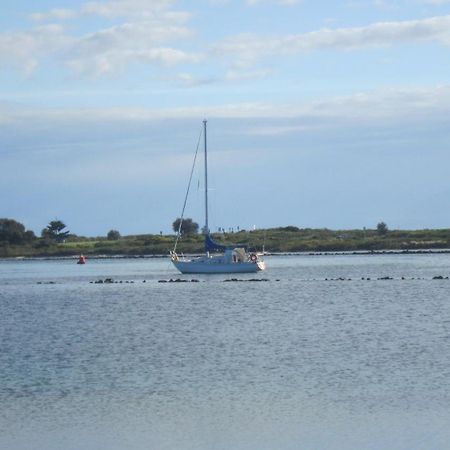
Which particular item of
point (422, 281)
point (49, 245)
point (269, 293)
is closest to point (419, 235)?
point (49, 245)

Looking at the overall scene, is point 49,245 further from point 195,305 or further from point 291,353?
point 291,353

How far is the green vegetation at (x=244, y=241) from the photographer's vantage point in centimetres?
16312

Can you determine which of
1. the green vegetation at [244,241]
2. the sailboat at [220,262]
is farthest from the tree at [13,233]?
the sailboat at [220,262]

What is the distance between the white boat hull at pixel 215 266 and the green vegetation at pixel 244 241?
4987 cm


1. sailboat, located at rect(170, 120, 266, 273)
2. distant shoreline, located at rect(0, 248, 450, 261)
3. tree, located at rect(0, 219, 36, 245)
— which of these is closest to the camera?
sailboat, located at rect(170, 120, 266, 273)

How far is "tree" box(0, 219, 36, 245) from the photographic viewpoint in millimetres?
187250

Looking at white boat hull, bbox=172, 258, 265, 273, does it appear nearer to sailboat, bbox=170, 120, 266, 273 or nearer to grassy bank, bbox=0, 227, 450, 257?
sailboat, bbox=170, 120, 266, 273

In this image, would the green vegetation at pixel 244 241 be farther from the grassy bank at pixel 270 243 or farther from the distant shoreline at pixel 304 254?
the distant shoreline at pixel 304 254

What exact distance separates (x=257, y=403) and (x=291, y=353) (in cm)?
1032

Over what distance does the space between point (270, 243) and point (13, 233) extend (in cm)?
4564

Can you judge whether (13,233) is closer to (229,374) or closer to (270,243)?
(270,243)

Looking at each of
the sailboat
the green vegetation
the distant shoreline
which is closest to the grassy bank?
the green vegetation

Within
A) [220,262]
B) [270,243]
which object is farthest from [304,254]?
[220,262]

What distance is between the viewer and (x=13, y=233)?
188 m
